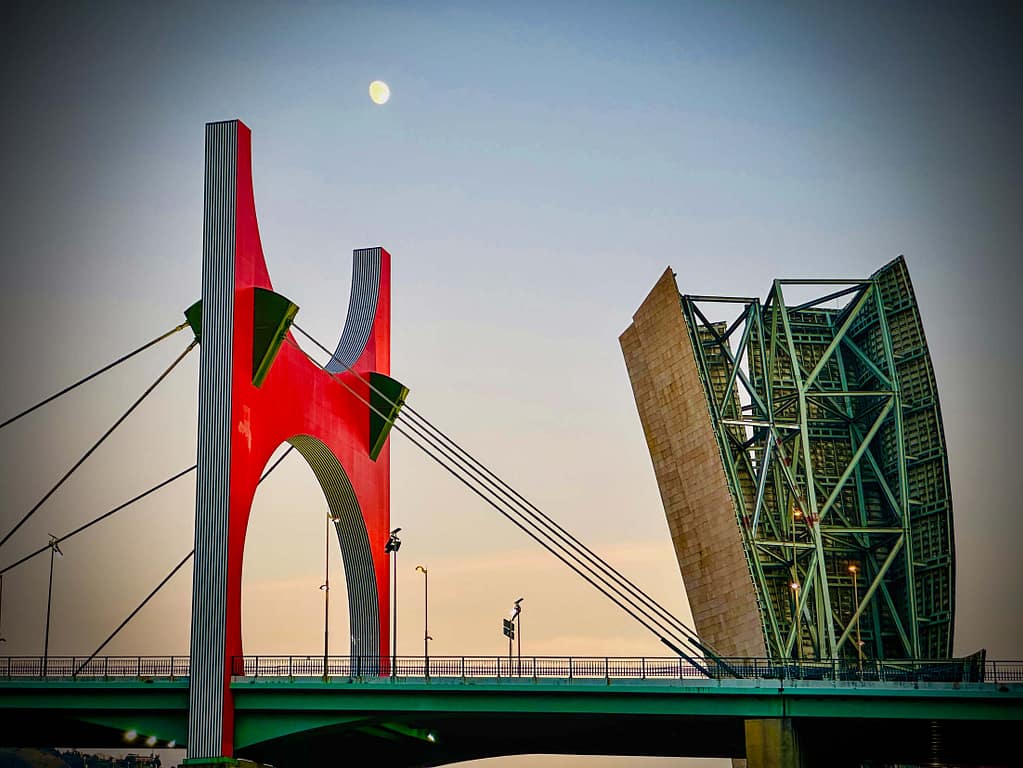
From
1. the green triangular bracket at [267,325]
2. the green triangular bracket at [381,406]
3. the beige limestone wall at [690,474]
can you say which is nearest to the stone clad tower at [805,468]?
the beige limestone wall at [690,474]

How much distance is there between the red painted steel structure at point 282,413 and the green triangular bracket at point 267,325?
0.29 m

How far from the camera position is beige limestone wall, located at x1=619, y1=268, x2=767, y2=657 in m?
58.5

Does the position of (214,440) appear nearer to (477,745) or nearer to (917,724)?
(477,745)

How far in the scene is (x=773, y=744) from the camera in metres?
44.8

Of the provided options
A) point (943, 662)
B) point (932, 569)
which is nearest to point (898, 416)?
point (932, 569)

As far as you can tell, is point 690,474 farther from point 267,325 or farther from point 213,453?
point 213,453

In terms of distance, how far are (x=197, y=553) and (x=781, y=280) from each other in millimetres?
30728

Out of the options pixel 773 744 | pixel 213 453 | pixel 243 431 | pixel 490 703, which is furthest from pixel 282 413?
pixel 773 744

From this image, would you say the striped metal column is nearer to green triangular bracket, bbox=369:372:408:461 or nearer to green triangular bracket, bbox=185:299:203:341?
green triangular bracket, bbox=185:299:203:341

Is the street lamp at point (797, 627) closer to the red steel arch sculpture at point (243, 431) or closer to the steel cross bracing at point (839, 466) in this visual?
the steel cross bracing at point (839, 466)

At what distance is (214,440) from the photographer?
159 feet

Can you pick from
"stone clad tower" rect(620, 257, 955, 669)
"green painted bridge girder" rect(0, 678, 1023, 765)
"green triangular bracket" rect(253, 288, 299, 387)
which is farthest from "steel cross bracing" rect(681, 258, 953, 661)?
"green triangular bracket" rect(253, 288, 299, 387)

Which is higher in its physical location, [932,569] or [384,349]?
[384,349]

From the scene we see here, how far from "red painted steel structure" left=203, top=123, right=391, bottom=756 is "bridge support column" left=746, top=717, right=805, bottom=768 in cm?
1662
